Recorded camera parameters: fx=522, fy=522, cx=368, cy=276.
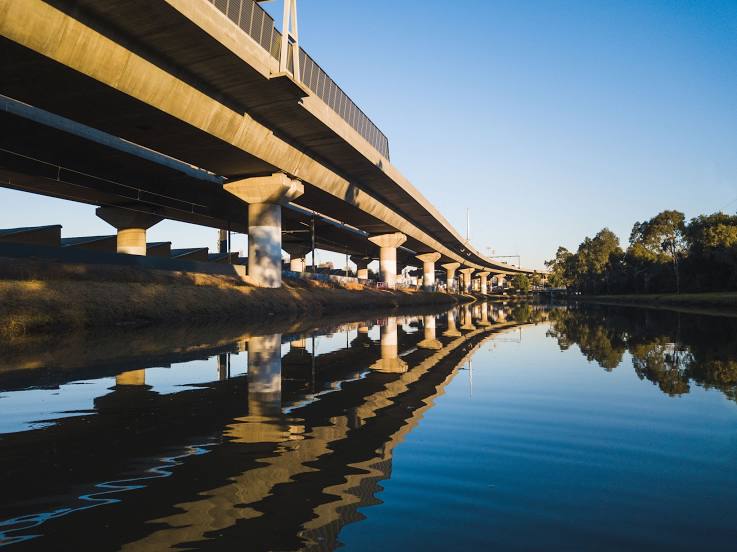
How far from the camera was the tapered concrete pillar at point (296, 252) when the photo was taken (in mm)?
88375

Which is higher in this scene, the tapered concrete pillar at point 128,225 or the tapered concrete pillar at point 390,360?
the tapered concrete pillar at point 128,225

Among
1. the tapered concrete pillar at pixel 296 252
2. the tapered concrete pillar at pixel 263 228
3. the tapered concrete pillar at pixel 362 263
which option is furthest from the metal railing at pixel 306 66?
the tapered concrete pillar at pixel 362 263

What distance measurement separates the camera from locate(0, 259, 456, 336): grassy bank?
18.1 meters

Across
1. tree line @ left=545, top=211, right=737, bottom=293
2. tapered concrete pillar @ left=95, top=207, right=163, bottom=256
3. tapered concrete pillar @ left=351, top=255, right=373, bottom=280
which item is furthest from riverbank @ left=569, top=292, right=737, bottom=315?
tapered concrete pillar @ left=351, top=255, right=373, bottom=280

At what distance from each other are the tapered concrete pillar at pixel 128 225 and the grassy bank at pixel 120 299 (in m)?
18.9

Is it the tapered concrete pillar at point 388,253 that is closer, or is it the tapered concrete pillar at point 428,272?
the tapered concrete pillar at point 388,253

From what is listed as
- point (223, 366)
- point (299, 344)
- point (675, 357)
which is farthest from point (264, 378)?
point (675, 357)

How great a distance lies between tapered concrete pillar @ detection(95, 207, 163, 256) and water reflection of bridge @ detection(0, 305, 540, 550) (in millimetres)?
42454

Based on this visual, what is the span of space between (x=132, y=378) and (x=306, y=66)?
27569mm

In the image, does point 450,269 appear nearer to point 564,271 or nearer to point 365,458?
point 564,271

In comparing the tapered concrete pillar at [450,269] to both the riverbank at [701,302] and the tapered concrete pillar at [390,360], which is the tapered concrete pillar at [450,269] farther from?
the tapered concrete pillar at [390,360]

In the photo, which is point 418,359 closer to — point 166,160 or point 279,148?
point 279,148

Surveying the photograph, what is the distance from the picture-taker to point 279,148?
32.7 meters

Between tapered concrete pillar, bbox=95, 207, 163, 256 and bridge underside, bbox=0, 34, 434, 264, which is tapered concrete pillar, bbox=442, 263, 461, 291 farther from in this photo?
tapered concrete pillar, bbox=95, 207, 163, 256
